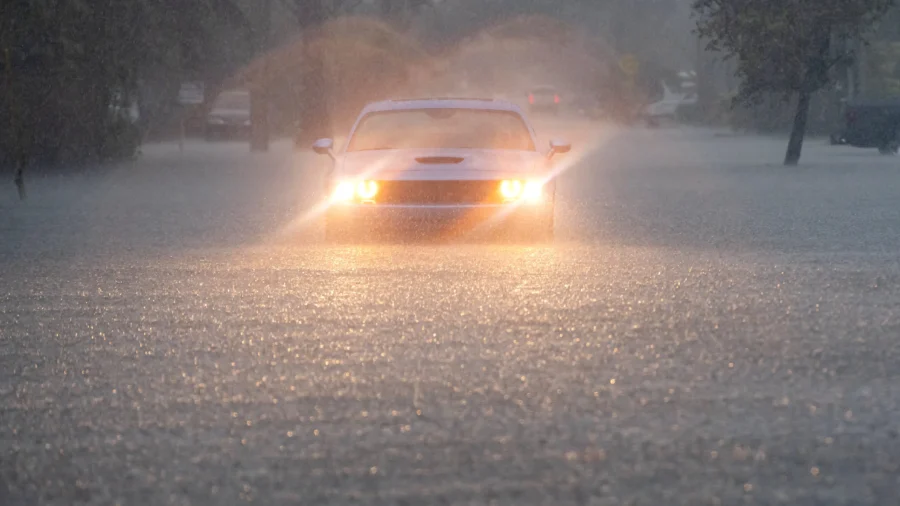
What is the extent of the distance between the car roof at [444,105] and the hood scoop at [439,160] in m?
1.47

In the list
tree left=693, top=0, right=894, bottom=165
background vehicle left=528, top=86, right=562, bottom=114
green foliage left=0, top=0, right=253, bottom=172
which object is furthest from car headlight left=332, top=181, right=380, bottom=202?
background vehicle left=528, top=86, right=562, bottom=114

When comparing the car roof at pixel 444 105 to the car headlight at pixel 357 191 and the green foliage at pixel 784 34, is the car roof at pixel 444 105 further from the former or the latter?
the green foliage at pixel 784 34

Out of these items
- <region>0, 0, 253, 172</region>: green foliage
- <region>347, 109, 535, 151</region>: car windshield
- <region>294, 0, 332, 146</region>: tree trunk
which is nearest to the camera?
<region>347, 109, 535, 151</region>: car windshield

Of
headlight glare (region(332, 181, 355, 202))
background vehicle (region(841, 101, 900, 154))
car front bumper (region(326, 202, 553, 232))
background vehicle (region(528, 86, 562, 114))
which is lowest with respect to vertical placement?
car front bumper (region(326, 202, 553, 232))

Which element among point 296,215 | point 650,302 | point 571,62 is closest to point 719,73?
point 571,62

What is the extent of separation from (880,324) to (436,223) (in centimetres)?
522

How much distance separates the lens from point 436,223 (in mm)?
12695

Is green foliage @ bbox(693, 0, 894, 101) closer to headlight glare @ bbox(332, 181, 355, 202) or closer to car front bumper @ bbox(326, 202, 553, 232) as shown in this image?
car front bumper @ bbox(326, 202, 553, 232)

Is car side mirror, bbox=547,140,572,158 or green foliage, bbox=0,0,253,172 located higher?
green foliage, bbox=0,0,253,172

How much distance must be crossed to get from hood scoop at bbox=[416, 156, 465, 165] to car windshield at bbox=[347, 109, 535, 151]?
57cm

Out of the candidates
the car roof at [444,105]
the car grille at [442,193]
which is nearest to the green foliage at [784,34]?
the car roof at [444,105]

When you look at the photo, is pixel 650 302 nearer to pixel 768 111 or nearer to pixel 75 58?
pixel 75 58

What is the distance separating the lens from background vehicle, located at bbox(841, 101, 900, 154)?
116ft

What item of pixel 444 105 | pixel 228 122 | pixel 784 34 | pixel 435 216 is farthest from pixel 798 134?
pixel 228 122
